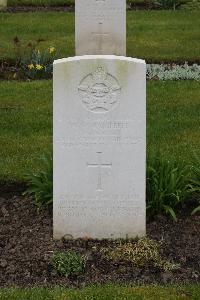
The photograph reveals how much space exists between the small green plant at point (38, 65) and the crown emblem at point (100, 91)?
20.0 ft

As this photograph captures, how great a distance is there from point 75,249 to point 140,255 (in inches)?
20.3

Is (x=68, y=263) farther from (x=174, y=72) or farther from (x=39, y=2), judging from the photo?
(x=39, y=2)

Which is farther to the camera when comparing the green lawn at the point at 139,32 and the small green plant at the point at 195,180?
the green lawn at the point at 139,32

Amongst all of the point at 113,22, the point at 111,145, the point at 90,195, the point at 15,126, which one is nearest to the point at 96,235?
the point at 90,195

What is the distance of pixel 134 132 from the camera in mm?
6086

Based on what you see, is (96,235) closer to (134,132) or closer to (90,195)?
(90,195)

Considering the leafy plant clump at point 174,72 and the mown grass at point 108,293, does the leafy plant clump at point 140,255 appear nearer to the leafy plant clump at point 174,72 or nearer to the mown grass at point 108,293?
the mown grass at point 108,293

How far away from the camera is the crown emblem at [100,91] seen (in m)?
6.04

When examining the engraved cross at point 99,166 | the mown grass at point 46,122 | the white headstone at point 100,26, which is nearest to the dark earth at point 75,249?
Answer: the engraved cross at point 99,166

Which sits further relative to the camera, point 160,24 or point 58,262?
point 160,24

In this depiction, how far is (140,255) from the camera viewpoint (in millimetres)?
5926

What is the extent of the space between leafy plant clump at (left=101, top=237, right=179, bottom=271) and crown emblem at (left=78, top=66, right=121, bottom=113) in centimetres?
105

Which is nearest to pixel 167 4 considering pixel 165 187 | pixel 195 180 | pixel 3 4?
pixel 3 4

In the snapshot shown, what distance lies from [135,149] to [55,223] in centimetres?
86
